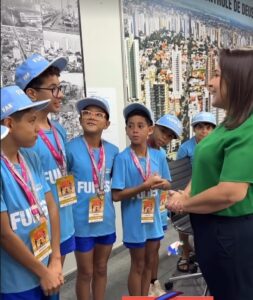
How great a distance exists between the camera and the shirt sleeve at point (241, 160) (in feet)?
4.12

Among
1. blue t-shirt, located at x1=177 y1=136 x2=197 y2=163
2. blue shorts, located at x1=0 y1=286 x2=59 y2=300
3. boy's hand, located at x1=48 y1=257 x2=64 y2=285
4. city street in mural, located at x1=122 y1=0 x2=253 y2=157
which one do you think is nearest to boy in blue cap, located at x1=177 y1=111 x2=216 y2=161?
blue t-shirt, located at x1=177 y1=136 x2=197 y2=163

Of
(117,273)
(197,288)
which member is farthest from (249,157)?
(117,273)

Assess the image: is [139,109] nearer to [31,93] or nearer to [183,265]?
[31,93]

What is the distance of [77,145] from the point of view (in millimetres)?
1890

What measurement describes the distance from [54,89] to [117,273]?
1709 mm

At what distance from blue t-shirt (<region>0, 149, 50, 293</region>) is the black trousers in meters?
0.64

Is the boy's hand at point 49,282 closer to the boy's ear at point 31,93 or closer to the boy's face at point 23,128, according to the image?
the boy's face at point 23,128

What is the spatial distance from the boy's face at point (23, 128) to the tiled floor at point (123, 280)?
5.00 ft

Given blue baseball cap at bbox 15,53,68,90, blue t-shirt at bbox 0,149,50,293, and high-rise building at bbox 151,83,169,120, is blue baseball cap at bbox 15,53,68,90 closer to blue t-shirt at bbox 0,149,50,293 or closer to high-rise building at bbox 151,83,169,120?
blue t-shirt at bbox 0,149,50,293

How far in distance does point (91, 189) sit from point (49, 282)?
649mm

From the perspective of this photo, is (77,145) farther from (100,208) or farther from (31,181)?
(31,181)

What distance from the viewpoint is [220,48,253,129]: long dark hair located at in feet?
4.29

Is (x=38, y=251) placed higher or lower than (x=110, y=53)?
lower

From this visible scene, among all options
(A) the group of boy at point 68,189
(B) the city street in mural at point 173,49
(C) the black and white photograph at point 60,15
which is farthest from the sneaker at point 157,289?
(C) the black and white photograph at point 60,15
